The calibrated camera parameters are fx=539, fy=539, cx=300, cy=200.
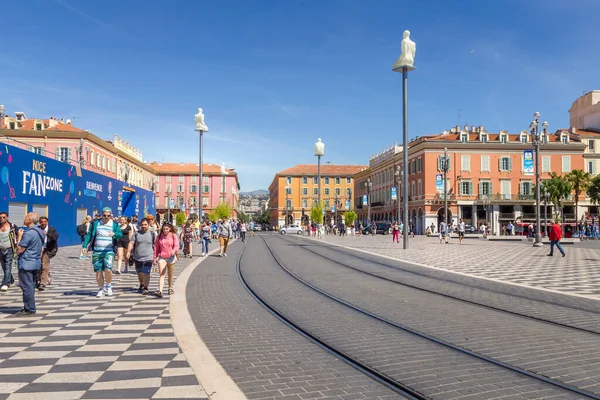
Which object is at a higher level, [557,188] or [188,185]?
[188,185]

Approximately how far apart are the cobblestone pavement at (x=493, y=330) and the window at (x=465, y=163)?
55750 millimetres

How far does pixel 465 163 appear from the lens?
65.9 meters

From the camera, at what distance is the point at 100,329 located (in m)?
7.71

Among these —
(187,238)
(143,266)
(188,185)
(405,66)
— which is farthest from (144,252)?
(188,185)

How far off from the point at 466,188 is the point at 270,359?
209 ft

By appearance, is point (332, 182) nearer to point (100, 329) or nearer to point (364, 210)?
point (364, 210)

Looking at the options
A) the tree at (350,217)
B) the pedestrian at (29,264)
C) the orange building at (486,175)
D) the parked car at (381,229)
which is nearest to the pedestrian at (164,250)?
the pedestrian at (29,264)

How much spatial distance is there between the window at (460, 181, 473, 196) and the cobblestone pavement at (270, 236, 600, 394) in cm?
5550

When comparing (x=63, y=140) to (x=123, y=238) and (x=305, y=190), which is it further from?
(x=305, y=190)

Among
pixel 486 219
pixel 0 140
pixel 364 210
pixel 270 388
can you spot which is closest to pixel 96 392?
pixel 270 388

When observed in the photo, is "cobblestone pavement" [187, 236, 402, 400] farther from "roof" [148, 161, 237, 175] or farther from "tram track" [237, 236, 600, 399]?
"roof" [148, 161, 237, 175]

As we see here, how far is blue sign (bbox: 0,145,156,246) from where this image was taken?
2312cm

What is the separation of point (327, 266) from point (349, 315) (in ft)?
33.1

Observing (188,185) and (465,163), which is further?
(188,185)
